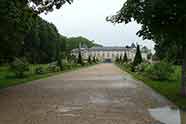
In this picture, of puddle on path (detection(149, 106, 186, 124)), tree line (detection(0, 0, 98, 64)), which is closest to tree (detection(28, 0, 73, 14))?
tree line (detection(0, 0, 98, 64))

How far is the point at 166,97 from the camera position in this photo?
10398 millimetres

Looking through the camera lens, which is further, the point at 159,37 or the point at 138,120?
the point at 159,37

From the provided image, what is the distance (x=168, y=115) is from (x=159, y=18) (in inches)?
138

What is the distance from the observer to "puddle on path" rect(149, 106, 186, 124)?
6.48 meters

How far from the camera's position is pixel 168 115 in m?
7.14

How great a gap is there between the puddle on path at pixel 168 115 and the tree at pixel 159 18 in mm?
2353

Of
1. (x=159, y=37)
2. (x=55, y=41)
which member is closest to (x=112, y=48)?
(x=55, y=41)

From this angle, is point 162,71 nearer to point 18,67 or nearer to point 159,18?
point 159,18

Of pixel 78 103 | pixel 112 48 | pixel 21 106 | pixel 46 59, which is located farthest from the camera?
pixel 112 48

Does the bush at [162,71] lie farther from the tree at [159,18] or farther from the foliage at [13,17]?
the foliage at [13,17]

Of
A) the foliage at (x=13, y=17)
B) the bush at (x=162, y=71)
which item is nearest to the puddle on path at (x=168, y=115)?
the foliage at (x=13, y=17)

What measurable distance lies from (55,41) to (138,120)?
62443mm

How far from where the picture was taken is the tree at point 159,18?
859cm

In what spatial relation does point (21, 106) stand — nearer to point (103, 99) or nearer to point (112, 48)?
point (103, 99)
